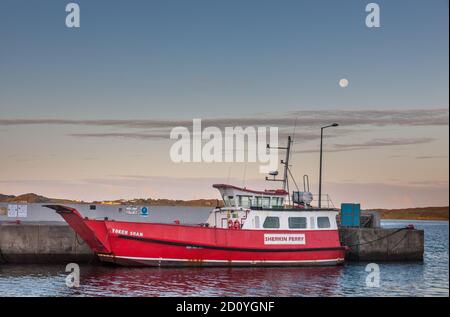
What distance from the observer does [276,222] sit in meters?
36.0

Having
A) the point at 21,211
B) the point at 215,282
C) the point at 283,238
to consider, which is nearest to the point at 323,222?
the point at 283,238

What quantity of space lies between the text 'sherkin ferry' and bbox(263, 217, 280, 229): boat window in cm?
3

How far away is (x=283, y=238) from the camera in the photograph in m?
35.9

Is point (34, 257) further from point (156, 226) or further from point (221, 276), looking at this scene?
point (221, 276)

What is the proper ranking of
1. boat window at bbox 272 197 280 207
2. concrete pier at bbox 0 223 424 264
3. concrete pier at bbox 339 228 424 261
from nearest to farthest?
concrete pier at bbox 0 223 424 264 < boat window at bbox 272 197 280 207 < concrete pier at bbox 339 228 424 261

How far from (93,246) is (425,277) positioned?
17.4m

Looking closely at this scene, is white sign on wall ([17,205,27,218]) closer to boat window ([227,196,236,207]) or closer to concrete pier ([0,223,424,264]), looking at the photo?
concrete pier ([0,223,424,264])

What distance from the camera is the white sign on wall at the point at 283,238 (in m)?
35.6

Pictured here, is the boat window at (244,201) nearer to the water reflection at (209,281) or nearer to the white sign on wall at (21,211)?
Answer: the water reflection at (209,281)

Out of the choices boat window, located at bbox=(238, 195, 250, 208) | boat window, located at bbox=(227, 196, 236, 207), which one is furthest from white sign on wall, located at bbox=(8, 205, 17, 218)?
boat window, located at bbox=(238, 195, 250, 208)

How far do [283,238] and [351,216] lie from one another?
29.2 ft

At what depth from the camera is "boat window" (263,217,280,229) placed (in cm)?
3578

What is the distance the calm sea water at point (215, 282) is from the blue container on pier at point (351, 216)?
5579 millimetres
